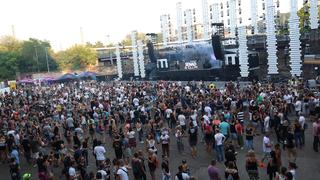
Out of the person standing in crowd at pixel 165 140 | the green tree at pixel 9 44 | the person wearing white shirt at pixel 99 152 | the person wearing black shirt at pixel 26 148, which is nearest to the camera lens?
the person wearing white shirt at pixel 99 152

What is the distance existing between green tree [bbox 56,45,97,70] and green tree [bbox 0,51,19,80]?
35.2 ft

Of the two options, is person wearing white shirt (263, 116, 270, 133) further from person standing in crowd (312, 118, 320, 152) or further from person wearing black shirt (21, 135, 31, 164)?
person wearing black shirt (21, 135, 31, 164)

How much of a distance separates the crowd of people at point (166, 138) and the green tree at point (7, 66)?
53.9 meters

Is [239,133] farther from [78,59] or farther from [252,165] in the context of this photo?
[78,59]

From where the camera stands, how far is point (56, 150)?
45.0 ft

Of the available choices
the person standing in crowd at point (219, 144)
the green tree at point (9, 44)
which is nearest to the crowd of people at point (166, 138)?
the person standing in crowd at point (219, 144)

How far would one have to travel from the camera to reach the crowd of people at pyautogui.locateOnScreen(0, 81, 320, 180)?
1033 cm

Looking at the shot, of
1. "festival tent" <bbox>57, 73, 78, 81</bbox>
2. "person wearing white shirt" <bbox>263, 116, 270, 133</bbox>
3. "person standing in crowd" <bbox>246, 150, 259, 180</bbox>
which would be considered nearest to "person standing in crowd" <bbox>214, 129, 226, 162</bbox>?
"person wearing white shirt" <bbox>263, 116, 270, 133</bbox>

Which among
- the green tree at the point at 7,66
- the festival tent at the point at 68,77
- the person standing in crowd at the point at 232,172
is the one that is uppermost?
the green tree at the point at 7,66

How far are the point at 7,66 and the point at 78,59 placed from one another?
13.9 m

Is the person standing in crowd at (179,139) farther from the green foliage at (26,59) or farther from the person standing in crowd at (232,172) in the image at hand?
the green foliage at (26,59)

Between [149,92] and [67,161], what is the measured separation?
17.6 m

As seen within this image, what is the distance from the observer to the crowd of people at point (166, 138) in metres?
10.3

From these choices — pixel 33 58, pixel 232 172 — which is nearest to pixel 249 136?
pixel 232 172
